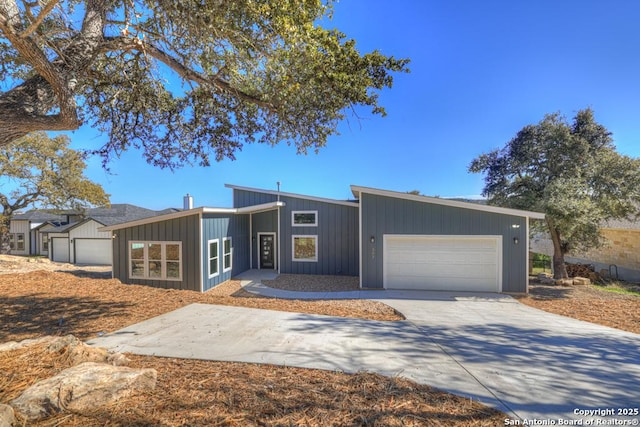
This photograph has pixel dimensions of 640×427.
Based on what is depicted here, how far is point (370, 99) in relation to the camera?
492 cm

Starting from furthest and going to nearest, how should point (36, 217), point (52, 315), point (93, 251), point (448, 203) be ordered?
point (36, 217) → point (93, 251) → point (448, 203) → point (52, 315)

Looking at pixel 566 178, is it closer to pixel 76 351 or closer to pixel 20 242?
pixel 76 351

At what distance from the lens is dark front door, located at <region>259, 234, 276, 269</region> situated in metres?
14.3

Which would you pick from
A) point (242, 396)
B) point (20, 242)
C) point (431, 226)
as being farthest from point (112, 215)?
point (242, 396)

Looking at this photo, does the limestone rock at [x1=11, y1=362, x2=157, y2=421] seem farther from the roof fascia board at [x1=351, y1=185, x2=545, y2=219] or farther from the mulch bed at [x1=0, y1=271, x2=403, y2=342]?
the roof fascia board at [x1=351, y1=185, x2=545, y2=219]

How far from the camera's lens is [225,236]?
11.7 metres

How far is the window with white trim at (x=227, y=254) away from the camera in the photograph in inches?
454

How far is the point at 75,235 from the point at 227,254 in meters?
15.9

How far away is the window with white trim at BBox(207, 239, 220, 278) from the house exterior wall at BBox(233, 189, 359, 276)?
3.04 metres

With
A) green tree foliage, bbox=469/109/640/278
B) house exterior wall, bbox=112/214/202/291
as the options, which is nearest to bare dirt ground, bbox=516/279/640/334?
green tree foliage, bbox=469/109/640/278

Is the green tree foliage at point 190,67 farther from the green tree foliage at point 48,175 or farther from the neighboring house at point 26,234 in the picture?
the neighboring house at point 26,234

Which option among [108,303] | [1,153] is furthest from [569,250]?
[1,153]

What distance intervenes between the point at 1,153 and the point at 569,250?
91.5 feet

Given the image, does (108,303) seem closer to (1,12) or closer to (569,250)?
(1,12)
